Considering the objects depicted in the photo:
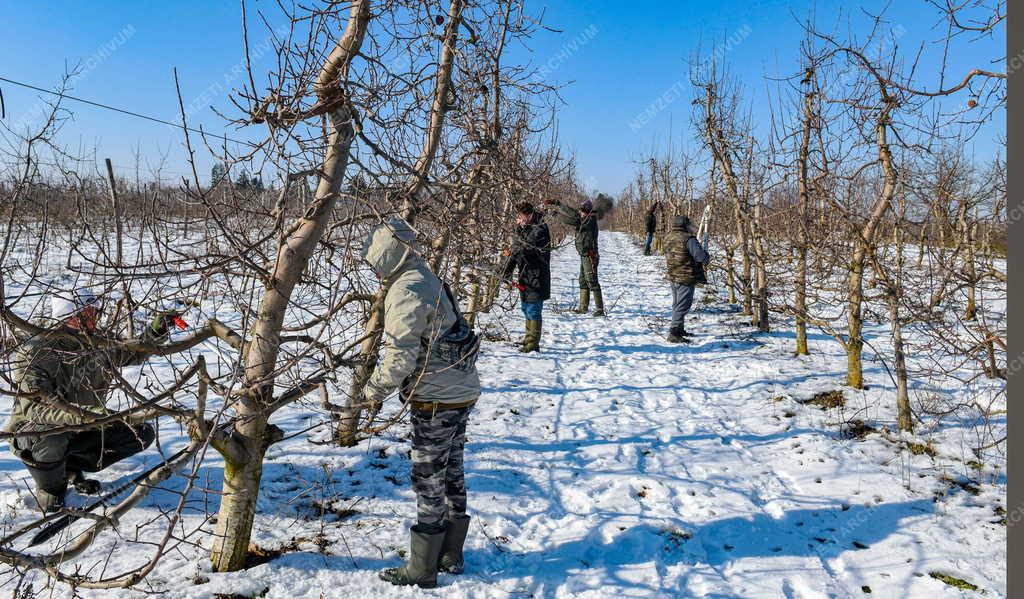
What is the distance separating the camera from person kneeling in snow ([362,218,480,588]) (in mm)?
2453

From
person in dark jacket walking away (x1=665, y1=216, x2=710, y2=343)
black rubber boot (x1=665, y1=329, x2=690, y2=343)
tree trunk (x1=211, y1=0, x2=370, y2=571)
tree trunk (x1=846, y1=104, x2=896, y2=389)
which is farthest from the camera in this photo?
black rubber boot (x1=665, y1=329, x2=690, y2=343)

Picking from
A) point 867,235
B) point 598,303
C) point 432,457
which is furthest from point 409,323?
point 598,303

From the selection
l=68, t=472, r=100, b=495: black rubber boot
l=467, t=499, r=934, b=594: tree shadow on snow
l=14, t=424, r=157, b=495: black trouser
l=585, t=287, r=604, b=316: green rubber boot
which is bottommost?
l=467, t=499, r=934, b=594: tree shadow on snow

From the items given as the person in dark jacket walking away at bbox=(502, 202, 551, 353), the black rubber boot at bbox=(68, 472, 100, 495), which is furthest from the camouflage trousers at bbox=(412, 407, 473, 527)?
the person in dark jacket walking away at bbox=(502, 202, 551, 353)

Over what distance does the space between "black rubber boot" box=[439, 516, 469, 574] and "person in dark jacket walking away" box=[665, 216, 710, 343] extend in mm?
5149

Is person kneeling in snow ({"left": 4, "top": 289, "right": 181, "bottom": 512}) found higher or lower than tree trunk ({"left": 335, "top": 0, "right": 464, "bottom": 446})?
lower

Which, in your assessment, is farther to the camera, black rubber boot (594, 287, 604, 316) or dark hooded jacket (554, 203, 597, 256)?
black rubber boot (594, 287, 604, 316)

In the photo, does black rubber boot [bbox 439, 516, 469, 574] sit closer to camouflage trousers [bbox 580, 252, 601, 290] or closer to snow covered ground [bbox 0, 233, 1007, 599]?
snow covered ground [bbox 0, 233, 1007, 599]

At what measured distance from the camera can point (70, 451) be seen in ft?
10.5

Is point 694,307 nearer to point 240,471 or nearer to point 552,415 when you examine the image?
point 552,415

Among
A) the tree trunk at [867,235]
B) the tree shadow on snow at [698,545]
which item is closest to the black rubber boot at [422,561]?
the tree shadow on snow at [698,545]

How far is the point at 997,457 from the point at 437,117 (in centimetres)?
455

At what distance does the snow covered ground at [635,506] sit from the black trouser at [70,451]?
0.20 meters

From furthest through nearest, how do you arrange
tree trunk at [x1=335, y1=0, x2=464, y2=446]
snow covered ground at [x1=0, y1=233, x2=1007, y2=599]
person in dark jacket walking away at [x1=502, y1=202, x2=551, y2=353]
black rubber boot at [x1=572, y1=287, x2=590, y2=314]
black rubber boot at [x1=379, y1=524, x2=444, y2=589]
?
black rubber boot at [x1=572, y1=287, x2=590, y2=314], person in dark jacket walking away at [x1=502, y1=202, x2=551, y2=353], tree trunk at [x1=335, y1=0, x2=464, y2=446], snow covered ground at [x1=0, y1=233, x2=1007, y2=599], black rubber boot at [x1=379, y1=524, x2=444, y2=589]
